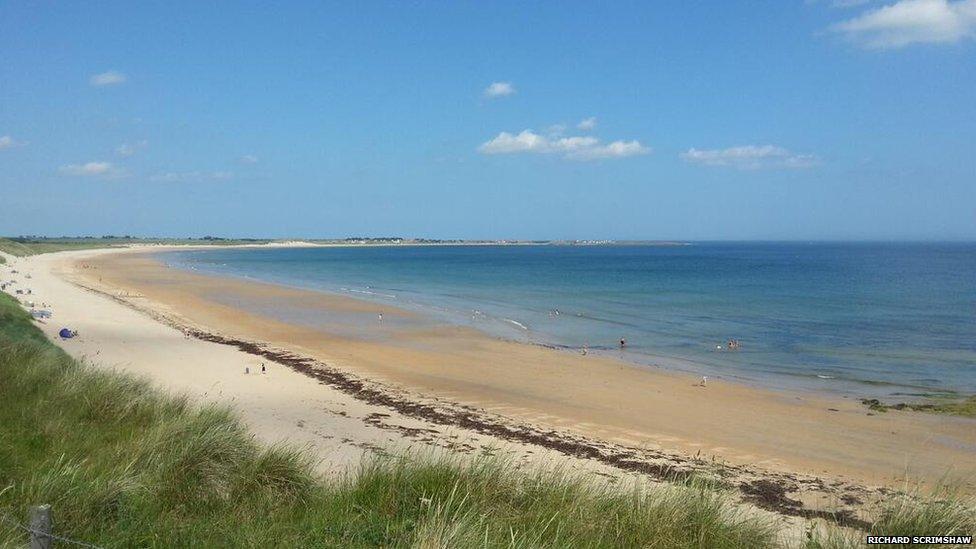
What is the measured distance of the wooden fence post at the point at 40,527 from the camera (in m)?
4.05

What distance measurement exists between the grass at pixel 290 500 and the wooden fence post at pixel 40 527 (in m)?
0.60

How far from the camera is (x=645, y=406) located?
16766 mm

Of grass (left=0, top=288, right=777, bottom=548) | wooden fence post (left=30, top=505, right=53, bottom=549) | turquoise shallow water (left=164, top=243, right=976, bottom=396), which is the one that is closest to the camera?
wooden fence post (left=30, top=505, right=53, bottom=549)

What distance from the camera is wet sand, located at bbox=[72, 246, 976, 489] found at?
42.2 ft

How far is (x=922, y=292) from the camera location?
51469mm

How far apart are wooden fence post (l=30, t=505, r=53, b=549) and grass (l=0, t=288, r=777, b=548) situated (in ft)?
1.95

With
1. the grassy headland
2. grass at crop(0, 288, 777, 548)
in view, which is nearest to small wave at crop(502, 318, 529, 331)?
the grassy headland

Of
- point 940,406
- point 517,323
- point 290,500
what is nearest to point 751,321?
point 517,323

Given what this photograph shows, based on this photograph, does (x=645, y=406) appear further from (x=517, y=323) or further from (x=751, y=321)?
(x=751, y=321)

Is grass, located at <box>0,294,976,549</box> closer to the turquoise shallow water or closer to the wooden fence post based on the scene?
the wooden fence post

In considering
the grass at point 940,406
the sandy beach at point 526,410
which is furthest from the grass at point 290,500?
the grass at point 940,406

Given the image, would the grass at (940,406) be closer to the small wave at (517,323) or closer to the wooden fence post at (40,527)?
the small wave at (517,323)

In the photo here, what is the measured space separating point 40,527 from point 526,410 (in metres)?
12.6

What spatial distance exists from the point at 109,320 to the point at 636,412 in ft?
74.3
